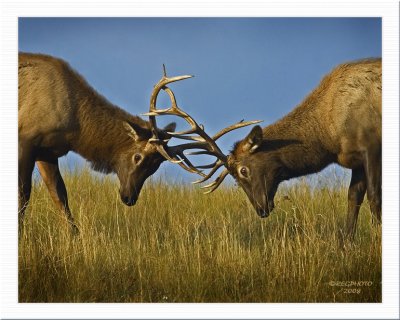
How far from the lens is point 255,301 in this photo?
7.25m

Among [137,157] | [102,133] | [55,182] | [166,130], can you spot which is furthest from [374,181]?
[55,182]

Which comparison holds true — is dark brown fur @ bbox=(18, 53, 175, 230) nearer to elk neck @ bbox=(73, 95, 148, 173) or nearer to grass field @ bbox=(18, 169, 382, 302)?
elk neck @ bbox=(73, 95, 148, 173)

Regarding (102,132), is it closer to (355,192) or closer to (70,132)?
(70,132)

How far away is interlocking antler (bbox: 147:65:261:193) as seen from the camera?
8.47 metres

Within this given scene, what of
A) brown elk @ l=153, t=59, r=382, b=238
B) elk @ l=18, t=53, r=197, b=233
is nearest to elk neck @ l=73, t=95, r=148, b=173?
elk @ l=18, t=53, r=197, b=233

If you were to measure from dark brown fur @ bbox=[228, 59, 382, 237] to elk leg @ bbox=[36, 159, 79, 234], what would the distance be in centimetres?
215

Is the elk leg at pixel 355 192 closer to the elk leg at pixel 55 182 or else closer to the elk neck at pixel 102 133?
the elk neck at pixel 102 133

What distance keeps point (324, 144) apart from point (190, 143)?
158cm

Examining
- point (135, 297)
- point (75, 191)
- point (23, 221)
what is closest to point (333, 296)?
point (135, 297)

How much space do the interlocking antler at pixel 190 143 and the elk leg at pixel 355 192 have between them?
150cm

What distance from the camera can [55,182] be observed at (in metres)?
9.23

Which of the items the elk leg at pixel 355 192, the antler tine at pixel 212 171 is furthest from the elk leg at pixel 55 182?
the elk leg at pixel 355 192
